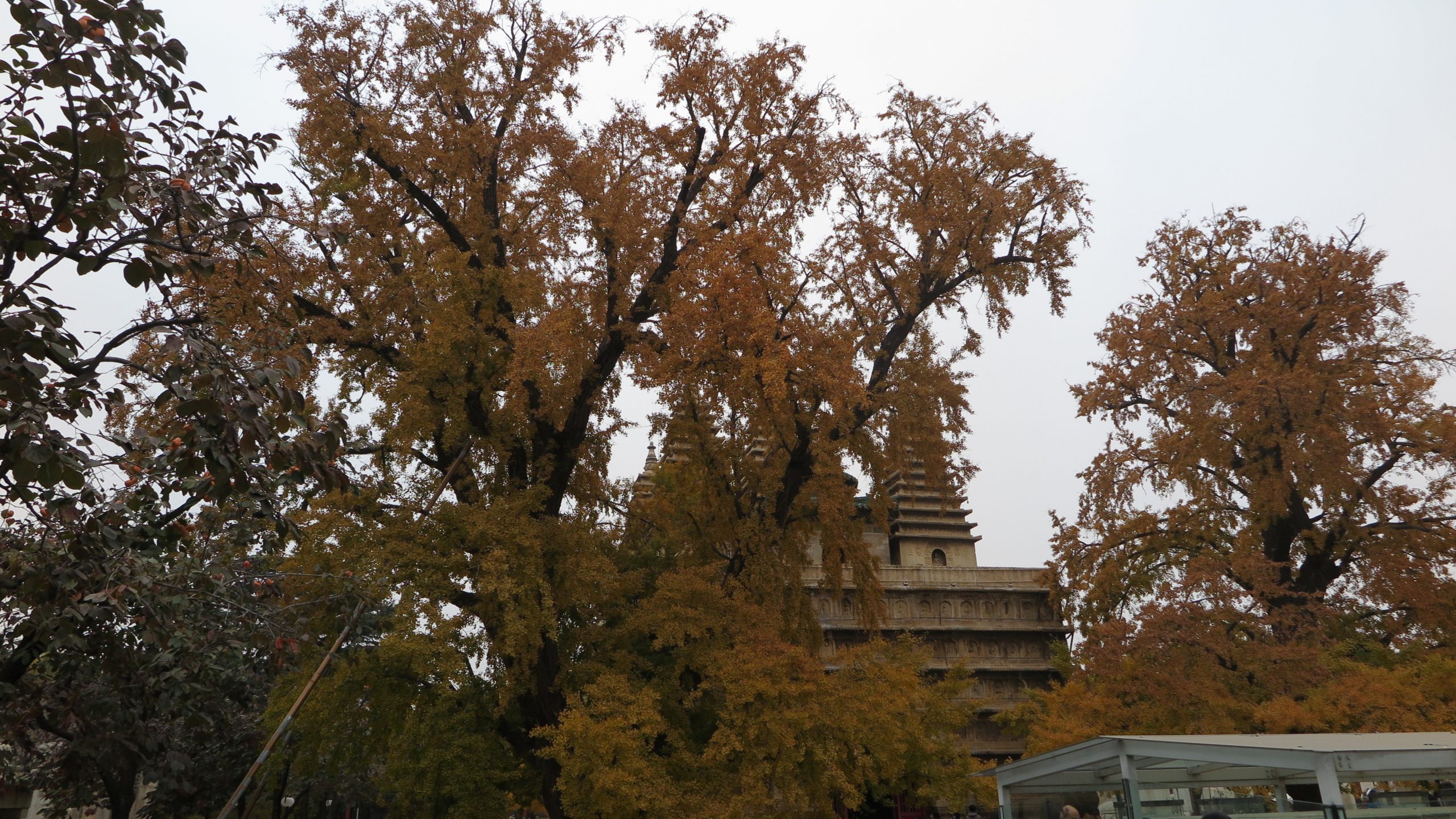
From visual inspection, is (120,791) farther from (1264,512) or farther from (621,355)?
(1264,512)

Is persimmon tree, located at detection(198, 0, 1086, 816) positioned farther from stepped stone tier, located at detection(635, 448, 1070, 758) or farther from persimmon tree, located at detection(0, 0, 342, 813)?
stepped stone tier, located at detection(635, 448, 1070, 758)

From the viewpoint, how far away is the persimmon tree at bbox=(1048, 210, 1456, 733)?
16734mm

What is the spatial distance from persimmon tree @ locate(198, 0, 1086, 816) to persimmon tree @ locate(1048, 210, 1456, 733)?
5.37 m

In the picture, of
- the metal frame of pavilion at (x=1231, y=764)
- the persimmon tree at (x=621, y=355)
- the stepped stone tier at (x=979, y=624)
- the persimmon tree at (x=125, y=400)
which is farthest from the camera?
the stepped stone tier at (x=979, y=624)

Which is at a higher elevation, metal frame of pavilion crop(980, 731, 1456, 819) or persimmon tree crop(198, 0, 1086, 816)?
persimmon tree crop(198, 0, 1086, 816)

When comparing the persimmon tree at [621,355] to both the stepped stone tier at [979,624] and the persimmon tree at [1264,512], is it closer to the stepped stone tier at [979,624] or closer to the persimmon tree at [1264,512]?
the persimmon tree at [1264,512]

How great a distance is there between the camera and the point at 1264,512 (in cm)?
1938

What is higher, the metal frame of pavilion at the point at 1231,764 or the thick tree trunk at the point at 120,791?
the metal frame of pavilion at the point at 1231,764

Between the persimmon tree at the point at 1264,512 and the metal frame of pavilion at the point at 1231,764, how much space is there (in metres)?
3.97

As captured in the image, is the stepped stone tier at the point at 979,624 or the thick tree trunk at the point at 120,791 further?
the stepped stone tier at the point at 979,624

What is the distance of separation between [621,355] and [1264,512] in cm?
Result: 1298

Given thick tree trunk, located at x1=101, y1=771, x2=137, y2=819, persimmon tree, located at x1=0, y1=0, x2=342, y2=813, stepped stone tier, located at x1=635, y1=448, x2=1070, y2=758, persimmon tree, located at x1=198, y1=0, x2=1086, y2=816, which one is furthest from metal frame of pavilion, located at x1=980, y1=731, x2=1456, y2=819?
stepped stone tier, located at x1=635, y1=448, x2=1070, y2=758

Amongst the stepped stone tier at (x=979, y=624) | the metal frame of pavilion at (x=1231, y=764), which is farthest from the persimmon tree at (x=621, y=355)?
the stepped stone tier at (x=979, y=624)

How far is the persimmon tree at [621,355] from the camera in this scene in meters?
13.1
